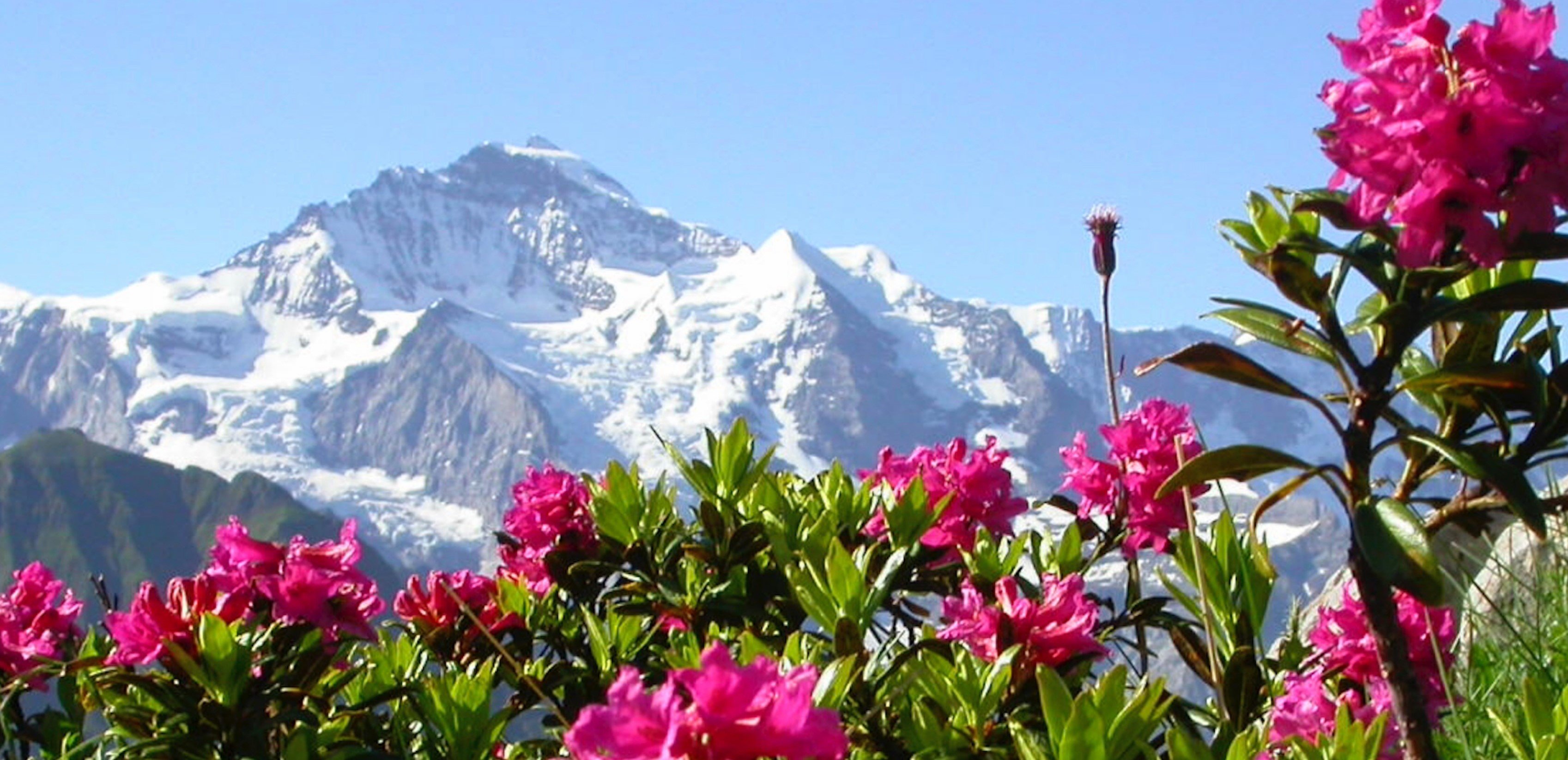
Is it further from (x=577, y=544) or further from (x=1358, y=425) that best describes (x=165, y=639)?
(x=1358, y=425)

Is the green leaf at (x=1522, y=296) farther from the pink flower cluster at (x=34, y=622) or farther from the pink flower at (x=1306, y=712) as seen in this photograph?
the pink flower cluster at (x=34, y=622)

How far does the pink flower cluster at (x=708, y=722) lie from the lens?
52.1 inches

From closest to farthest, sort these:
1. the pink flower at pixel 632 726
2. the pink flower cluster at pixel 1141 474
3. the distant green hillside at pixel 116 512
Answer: the pink flower at pixel 632 726 → the pink flower cluster at pixel 1141 474 → the distant green hillside at pixel 116 512

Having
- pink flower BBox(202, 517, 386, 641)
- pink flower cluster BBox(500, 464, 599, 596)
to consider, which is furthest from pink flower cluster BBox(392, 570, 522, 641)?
pink flower BBox(202, 517, 386, 641)

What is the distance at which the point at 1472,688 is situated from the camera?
3174 millimetres

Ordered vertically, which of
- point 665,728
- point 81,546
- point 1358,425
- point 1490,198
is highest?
point 81,546

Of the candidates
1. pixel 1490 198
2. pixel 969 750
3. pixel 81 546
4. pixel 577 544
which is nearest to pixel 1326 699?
pixel 969 750

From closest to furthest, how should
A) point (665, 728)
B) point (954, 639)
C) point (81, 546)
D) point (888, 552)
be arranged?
point (665, 728) → point (954, 639) → point (888, 552) → point (81, 546)

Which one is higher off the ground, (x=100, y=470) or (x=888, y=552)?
(x=100, y=470)

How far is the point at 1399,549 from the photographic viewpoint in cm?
169

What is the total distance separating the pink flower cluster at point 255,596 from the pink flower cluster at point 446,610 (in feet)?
1.12

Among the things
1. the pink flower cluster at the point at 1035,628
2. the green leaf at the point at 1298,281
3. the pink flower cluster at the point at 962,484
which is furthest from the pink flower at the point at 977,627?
the pink flower cluster at the point at 962,484

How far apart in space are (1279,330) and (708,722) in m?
0.86

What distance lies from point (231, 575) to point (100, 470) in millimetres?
177303
